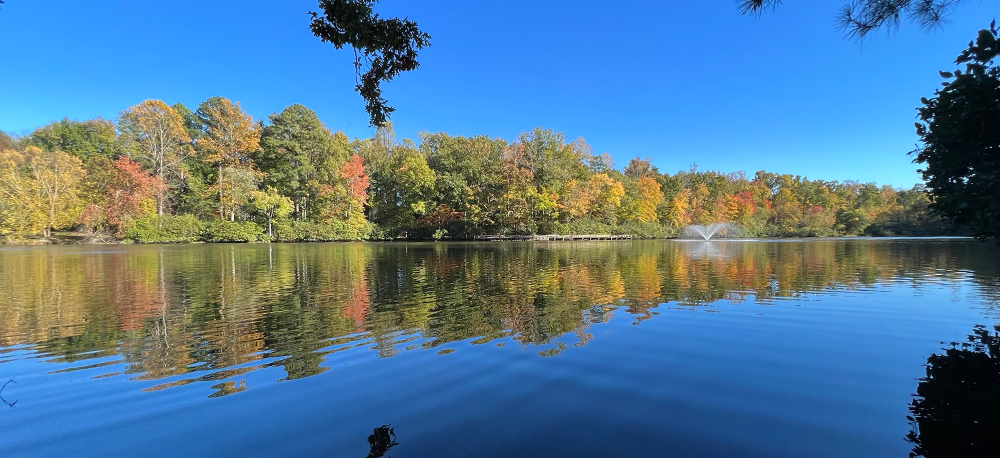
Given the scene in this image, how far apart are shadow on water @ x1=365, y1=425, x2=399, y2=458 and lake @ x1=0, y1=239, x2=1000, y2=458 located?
0.6 inches

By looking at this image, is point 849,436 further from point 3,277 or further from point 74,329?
point 3,277

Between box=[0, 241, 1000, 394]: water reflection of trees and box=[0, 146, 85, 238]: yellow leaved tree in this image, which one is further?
box=[0, 146, 85, 238]: yellow leaved tree

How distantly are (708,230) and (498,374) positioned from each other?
243 feet

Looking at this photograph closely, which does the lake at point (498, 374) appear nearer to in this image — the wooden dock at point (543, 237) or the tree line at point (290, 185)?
the tree line at point (290, 185)

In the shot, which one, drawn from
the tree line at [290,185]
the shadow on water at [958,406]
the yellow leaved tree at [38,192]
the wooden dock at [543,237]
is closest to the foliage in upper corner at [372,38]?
the shadow on water at [958,406]

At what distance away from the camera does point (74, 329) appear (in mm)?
7461

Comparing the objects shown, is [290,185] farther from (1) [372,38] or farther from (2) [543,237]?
(1) [372,38]

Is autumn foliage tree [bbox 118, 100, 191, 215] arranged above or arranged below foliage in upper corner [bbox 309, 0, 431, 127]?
above

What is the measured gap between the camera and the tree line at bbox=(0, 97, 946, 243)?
1638 inches

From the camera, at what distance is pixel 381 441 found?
12.1 feet

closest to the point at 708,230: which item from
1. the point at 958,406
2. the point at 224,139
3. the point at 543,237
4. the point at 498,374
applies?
the point at 543,237

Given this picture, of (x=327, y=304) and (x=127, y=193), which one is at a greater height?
(x=127, y=193)

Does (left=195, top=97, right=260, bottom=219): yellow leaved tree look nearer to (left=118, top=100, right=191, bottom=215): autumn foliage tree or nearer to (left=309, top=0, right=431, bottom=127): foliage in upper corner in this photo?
(left=118, top=100, right=191, bottom=215): autumn foliage tree

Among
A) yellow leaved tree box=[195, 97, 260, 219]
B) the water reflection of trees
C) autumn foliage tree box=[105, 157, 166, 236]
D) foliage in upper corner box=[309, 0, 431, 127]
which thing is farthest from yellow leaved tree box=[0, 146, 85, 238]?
foliage in upper corner box=[309, 0, 431, 127]
